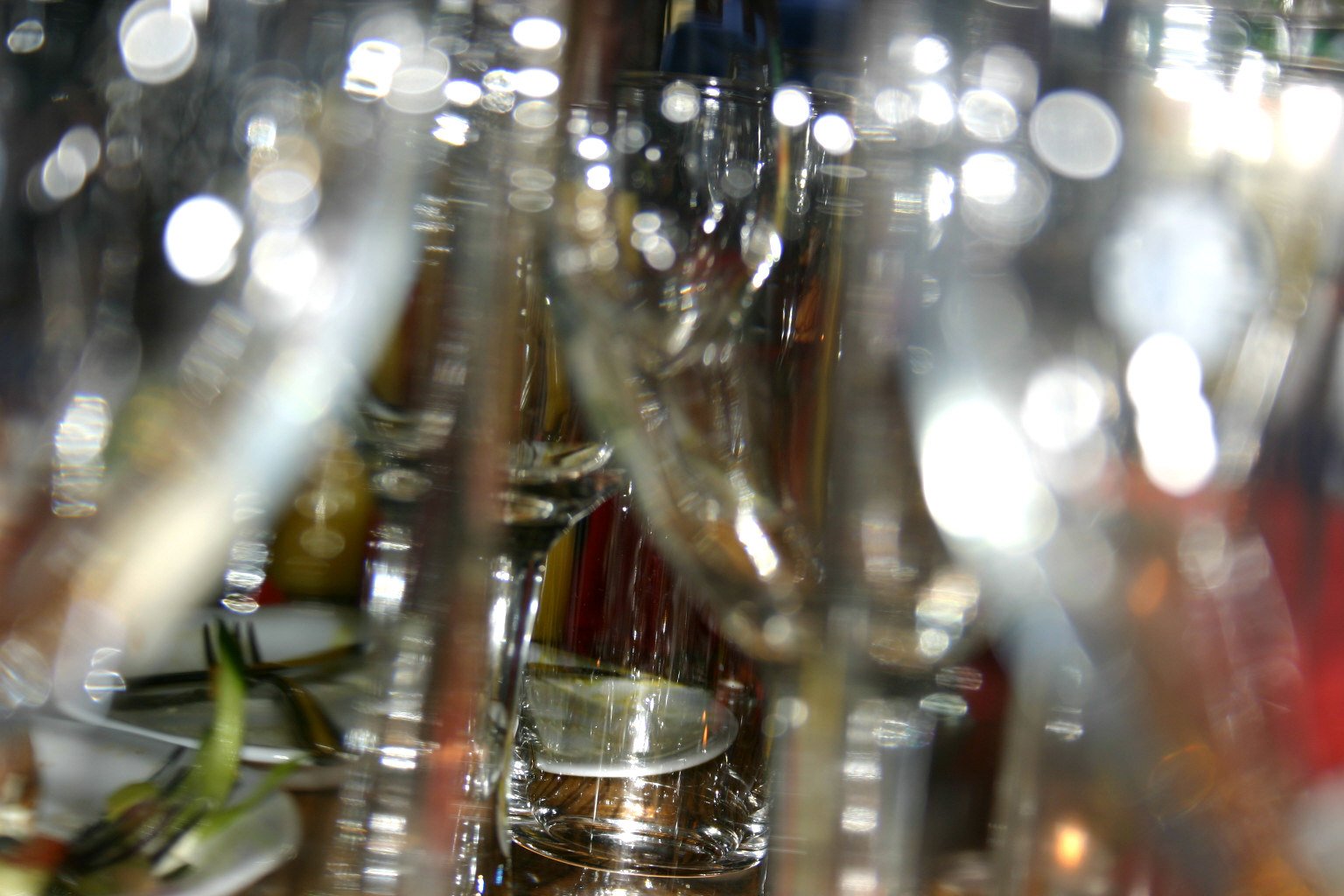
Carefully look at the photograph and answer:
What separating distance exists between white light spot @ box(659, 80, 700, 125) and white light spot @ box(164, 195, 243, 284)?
11cm

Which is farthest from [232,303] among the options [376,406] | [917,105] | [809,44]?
[809,44]

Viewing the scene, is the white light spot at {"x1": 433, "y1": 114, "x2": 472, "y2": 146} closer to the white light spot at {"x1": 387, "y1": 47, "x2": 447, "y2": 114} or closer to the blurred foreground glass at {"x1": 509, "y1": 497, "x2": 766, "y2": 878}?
the white light spot at {"x1": 387, "y1": 47, "x2": 447, "y2": 114}

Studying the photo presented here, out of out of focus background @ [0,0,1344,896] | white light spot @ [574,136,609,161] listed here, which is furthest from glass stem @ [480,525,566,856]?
white light spot @ [574,136,609,161]

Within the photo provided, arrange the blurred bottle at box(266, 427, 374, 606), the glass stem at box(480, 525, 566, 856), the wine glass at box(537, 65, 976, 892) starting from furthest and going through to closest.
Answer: the blurred bottle at box(266, 427, 374, 606)
the glass stem at box(480, 525, 566, 856)
the wine glass at box(537, 65, 976, 892)

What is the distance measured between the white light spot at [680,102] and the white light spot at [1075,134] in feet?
0.28

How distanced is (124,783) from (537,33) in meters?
0.23

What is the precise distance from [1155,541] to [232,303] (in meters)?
0.21

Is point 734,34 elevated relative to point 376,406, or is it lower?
elevated

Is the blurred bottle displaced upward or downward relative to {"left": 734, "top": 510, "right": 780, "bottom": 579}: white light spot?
downward

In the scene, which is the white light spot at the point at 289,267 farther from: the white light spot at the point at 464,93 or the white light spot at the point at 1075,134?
the white light spot at the point at 1075,134

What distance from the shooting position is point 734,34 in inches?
15.8

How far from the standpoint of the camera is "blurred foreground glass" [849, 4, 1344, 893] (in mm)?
228

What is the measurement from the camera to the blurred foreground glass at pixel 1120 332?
228 mm

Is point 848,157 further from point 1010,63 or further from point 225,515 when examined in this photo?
point 225,515
